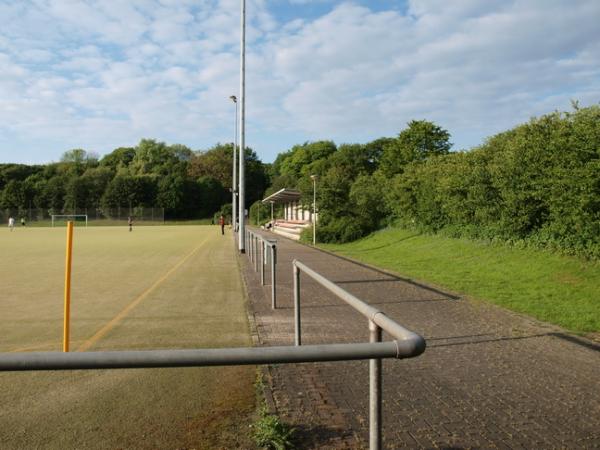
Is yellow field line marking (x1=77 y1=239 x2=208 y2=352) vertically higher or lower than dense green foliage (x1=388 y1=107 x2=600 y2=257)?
lower

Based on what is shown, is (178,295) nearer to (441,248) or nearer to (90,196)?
(441,248)

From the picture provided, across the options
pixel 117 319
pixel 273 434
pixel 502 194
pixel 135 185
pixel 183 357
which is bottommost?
pixel 117 319

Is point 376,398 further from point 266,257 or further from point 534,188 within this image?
point 534,188

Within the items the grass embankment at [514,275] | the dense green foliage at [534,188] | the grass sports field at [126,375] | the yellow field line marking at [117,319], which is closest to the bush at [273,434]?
the grass sports field at [126,375]

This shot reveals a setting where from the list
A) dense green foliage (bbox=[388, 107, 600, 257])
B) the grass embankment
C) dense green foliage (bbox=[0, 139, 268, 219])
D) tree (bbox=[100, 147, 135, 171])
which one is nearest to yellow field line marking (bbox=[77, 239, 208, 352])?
the grass embankment

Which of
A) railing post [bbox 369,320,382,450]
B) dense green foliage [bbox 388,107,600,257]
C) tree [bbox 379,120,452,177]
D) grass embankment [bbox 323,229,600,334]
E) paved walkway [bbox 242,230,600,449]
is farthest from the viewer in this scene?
tree [bbox 379,120,452,177]

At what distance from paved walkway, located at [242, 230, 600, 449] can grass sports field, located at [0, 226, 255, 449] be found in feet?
1.62

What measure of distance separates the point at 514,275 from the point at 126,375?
10417 millimetres

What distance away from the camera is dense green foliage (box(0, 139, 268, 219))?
90.8 meters

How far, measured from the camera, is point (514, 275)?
1256cm

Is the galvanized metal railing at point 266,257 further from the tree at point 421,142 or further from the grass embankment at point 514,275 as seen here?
the tree at point 421,142

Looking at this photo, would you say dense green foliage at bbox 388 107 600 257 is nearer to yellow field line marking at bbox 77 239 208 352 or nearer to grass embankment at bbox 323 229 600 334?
grass embankment at bbox 323 229 600 334

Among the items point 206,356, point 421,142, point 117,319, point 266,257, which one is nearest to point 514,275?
point 266,257

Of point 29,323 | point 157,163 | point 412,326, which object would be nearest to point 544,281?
point 412,326
